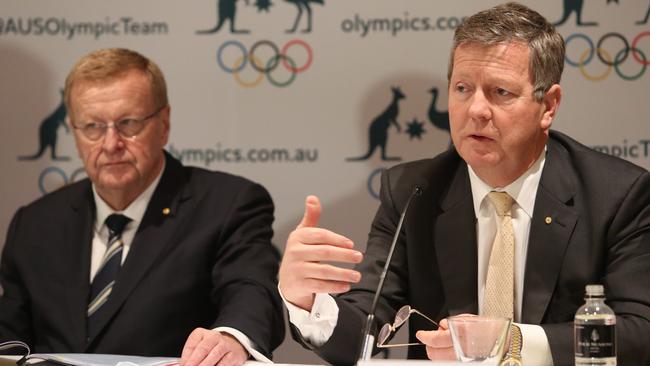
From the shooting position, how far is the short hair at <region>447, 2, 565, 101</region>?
123 inches

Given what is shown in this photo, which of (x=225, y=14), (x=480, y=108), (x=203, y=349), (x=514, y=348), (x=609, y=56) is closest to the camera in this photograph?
(x=514, y=348)

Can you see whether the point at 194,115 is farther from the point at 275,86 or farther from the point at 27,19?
the point at 27,19

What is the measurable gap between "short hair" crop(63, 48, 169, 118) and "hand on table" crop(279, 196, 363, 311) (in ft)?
5.27

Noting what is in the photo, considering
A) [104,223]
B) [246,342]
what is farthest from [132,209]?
[246,342]

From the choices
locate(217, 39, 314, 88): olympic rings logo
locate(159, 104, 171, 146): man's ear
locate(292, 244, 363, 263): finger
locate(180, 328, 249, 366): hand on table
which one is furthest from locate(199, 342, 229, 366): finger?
locate(217, 39, 314, 88): olympic rings logo

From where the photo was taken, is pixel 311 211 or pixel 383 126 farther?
pixel 383 126

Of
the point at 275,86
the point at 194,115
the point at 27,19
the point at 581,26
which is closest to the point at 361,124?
the point at 275,86

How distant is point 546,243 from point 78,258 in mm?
1824

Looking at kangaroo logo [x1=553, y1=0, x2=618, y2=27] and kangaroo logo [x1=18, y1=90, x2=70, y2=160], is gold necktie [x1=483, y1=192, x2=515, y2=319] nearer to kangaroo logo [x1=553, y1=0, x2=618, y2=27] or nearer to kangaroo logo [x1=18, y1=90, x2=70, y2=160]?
kangaroo logo [x1=553, y1=0, x2=618, y2=27]

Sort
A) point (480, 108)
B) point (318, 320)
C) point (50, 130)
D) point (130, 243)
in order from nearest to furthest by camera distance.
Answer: point (318, 320), point (480, 108), point (130, 243), point (50, 130)

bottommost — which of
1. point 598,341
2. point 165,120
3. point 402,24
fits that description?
point 598,341

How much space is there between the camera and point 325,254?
8.26 ft

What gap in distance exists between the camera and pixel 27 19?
4738 mm

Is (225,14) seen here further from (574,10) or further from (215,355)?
(215,355)
